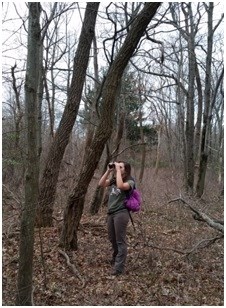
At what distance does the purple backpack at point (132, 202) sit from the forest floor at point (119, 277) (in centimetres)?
86

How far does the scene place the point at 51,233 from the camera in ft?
23.7

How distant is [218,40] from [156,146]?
18542 millimetres

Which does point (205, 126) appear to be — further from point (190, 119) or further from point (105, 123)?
point (105, 123)

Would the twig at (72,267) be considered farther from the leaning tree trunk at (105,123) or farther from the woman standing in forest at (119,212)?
the woman standing in forest at (119,212)

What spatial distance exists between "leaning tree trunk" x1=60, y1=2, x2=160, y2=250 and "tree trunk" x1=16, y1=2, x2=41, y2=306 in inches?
77.3

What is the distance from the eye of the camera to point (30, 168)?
407 centimetres

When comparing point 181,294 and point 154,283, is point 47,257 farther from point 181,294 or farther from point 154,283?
point 181,294

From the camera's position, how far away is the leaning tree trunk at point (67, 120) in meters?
7.11

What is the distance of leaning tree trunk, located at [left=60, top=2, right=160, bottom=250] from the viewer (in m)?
5.71

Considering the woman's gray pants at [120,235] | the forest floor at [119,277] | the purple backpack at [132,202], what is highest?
the purple backpack at [132,202]

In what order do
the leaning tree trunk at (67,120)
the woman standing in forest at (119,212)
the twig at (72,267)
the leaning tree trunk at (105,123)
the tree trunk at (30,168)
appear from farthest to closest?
the leaning tree trunk at (67,120)
the leaning tree trunk at (105,123)
the woman standing in forest at (119,212)
the twig at (72,267)
the tree trunk at (30,168)

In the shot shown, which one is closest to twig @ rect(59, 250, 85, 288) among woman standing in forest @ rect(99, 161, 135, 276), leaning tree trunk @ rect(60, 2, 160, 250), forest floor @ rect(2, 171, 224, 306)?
forest floor @ rect(2, 171, 224, 306)

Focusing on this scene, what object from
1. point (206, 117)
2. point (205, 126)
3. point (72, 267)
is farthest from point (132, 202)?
point (206, 117)

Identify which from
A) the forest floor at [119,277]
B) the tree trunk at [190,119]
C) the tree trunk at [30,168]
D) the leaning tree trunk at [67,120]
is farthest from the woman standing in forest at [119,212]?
the tree trunk at [190,119]
